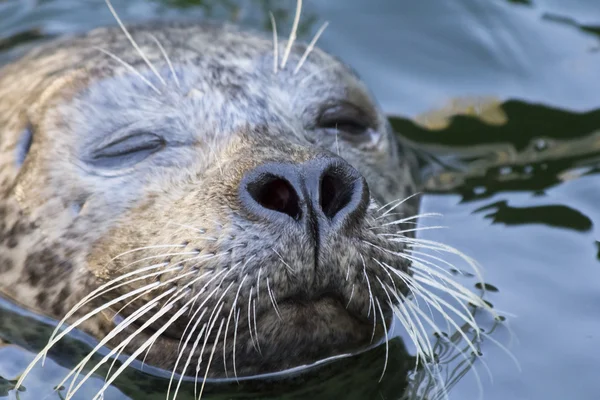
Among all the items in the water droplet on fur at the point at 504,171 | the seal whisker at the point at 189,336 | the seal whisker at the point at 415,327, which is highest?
the water droplet on fur at the point at 504,171

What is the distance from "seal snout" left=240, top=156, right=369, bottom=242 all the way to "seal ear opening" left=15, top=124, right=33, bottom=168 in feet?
4.26

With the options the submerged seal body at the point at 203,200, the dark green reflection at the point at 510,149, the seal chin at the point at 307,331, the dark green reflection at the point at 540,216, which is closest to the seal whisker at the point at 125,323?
the submerged seal body at the point at 203,200

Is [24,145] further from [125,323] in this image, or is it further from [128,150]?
[125,323]

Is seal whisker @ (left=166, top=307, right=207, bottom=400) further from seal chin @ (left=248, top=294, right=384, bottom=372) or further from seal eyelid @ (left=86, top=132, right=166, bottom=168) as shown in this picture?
seal eyelid @ (left=86, top=132, right=166, bottom=168)

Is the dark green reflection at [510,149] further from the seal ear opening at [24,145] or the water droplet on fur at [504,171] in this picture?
the seal ear opening at [24,145]

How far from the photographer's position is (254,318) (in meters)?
3.71

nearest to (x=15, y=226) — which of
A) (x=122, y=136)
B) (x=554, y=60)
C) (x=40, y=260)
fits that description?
(x=40, y=260)

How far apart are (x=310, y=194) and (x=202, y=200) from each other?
46 centimetres

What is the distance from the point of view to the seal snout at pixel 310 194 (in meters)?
3.64

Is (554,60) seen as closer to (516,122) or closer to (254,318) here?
(516,122)

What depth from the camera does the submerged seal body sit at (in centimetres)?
370

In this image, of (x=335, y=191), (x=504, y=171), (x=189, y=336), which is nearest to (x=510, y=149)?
(x=504, y=171)

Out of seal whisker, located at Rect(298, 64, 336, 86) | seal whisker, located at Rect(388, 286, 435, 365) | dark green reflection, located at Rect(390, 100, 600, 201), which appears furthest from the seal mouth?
dark green reflection, located at Rect(390, 100, 600, 201)

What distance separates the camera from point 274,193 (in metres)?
3.74
